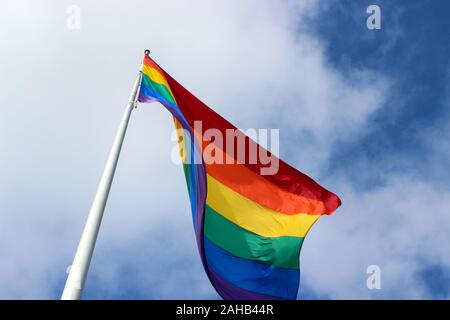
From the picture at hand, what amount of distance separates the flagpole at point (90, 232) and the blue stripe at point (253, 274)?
3810 millimetres

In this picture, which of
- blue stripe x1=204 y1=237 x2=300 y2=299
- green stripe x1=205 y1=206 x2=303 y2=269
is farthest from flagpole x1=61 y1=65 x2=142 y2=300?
blue stripe x1=204 y1=237 x2=300 y2=299

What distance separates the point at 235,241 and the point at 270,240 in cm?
91

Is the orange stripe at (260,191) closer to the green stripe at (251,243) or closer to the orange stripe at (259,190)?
the orange stripe at (259,190)

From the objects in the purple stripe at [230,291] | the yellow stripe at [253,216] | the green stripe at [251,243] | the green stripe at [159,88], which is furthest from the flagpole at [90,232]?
the purple stripe at [230,291]

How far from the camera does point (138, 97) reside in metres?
13.0

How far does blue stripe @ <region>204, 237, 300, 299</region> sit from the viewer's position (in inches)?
471

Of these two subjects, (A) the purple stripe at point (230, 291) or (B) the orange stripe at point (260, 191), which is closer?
(A) the purple stripe at point (230, 291)

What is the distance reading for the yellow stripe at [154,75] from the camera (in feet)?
44.9

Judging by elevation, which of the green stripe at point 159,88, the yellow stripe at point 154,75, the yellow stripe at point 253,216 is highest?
the yellow stripe at point 154,75

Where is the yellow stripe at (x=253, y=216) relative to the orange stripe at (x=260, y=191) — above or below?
below

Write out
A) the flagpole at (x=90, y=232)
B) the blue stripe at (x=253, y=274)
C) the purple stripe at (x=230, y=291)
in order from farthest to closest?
the blue stripe at (x=253, y=274), the purple stripe at (x=230, y=291), the flagpole at (x=90, y=232)

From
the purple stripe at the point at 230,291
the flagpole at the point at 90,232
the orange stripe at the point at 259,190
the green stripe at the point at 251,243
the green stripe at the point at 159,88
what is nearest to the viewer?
the flagpole at the point at 90,232
